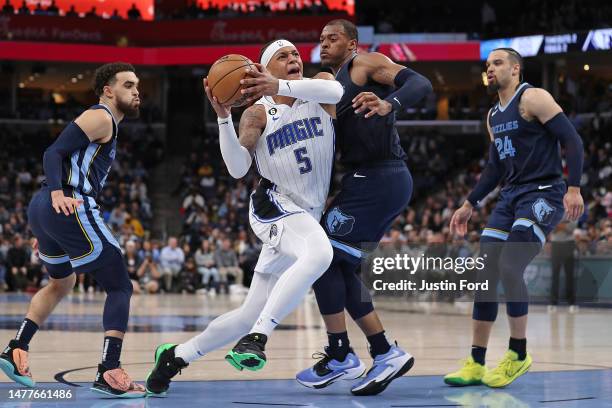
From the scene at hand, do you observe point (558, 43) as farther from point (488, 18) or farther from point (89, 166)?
point (89, 166)

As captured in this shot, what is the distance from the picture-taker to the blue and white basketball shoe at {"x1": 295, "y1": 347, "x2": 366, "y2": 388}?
22.4ft

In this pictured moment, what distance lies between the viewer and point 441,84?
126 feet

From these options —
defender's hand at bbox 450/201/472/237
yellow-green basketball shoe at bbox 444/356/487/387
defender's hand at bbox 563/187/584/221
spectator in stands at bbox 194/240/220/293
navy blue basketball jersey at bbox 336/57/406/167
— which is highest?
navy blue basketball jersey at bbox 336/57/406/167

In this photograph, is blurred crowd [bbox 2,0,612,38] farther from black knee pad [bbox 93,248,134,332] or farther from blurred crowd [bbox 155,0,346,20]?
black knee pad [bbox 93,248,134,332]

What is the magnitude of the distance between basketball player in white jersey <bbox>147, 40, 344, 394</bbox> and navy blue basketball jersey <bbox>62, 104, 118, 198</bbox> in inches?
37.0

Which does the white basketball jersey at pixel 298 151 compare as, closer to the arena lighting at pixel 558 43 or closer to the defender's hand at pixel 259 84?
the defender's hand at pixel 259 84

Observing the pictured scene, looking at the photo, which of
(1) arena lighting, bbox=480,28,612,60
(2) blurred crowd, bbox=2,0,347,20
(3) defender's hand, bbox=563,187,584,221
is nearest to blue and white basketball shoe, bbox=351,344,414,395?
(3) defender's hand, bbox=563,187,584,221

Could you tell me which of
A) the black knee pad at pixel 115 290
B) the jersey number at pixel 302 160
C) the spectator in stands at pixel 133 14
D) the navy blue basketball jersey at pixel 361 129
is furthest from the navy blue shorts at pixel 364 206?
the spectator in stands at pixel 133 14

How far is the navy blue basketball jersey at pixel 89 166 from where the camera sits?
6.82 metres

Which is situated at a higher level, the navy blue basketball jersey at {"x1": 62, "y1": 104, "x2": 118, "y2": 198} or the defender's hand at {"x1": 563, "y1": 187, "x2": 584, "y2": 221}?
the navy blue basketball jersey at {"x1": 62, "y1": 104, "x2": 118, "y2": 198}

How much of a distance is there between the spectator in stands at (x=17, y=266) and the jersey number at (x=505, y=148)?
15975mm

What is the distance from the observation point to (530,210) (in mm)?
7031

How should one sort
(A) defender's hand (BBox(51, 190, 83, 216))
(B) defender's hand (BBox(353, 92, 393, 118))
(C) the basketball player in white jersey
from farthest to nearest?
(A) defender's hand (BBox(51, 190, 83, 216))
(C) the basketball player in white jersey
(B) defender's hand (BBox(353, 92, 393, 118))

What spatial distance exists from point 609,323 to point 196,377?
727 centimetres
